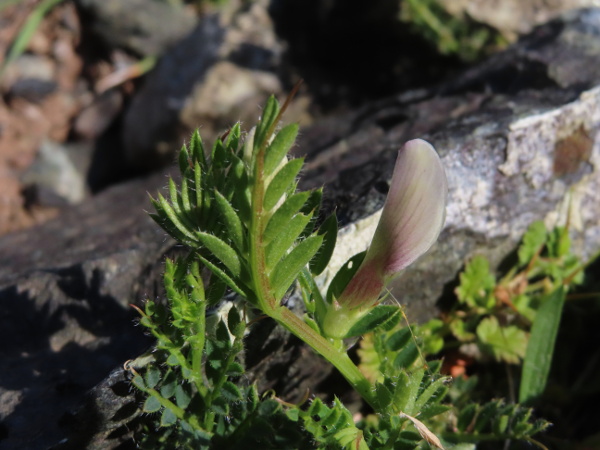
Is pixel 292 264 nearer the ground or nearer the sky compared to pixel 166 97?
nearer the sky

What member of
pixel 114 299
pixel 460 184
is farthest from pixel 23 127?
pixel 460 184

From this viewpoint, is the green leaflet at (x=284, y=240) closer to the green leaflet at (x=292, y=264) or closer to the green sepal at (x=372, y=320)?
the green leaflet at (x=292, y=264)

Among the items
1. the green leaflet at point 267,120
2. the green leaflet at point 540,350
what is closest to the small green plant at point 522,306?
the green leaflet at point 540,350

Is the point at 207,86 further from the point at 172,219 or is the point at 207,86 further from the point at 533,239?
the point at 172,219

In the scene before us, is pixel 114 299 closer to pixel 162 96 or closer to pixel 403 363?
pixel 403 363

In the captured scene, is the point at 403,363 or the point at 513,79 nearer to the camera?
the point at 403,363

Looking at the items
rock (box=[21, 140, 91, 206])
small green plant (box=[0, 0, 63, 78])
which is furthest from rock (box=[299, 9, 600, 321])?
small green plant (box=[0, 0, 63, 78])

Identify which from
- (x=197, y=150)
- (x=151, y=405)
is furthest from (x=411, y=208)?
(x=151, y=405)
